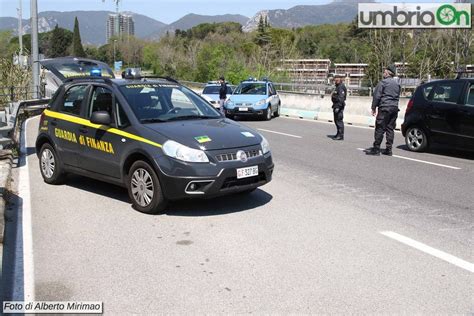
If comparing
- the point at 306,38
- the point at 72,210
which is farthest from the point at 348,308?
the point at 306,38

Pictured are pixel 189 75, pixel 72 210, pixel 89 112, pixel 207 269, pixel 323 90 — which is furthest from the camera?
pixel 189 75

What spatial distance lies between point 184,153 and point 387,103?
6420mm

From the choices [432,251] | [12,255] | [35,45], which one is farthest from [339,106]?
[35,45]

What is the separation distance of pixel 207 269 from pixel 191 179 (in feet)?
5.44

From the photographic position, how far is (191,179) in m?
6.33

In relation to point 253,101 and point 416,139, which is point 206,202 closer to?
point 416,139

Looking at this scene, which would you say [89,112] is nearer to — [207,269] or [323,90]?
[207,269]

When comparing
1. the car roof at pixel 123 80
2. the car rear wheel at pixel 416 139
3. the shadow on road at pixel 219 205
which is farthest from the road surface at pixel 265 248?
the car rear wheel at pixel 416 139

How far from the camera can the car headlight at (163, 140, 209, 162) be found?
6.38m

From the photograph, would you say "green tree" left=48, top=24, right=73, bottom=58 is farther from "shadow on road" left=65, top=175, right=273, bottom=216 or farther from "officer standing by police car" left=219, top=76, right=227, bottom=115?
"shadow on road" left=65, top=175, right=273, bottom=216

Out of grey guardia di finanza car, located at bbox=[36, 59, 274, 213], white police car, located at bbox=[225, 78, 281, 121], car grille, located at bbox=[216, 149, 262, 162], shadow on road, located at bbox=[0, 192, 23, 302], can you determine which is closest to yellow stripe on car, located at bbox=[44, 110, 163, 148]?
grey guardia di finanza car, located at bbox=[36, 59, 274, 213]

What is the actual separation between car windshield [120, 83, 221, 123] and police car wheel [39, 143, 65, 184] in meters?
1.80

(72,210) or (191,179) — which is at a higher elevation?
(191,179)

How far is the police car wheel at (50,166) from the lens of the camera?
8.28 metres
